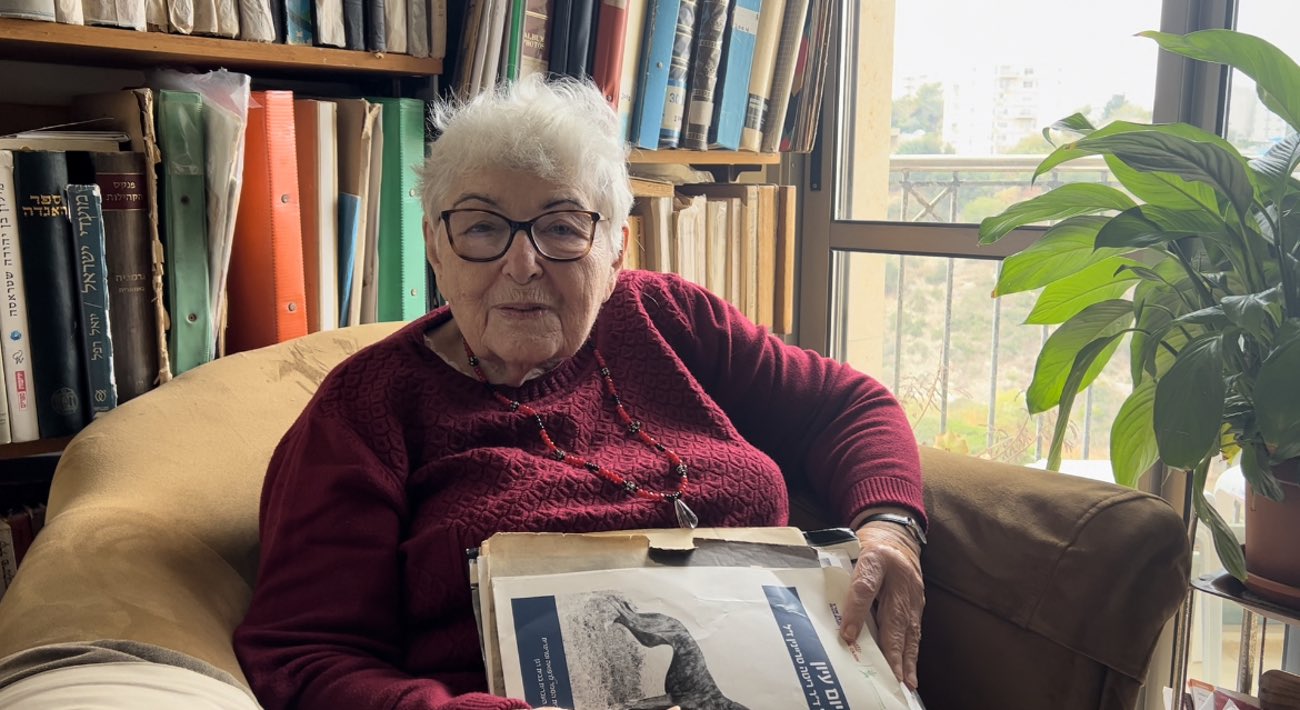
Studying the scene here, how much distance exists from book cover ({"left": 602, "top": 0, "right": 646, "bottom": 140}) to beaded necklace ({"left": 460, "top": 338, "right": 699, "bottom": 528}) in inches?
29.1

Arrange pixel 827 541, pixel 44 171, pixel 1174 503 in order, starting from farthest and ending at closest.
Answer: pixel 1174 503, pixel 44 171, pixel 827 541

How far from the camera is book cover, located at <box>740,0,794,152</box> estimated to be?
6.57 feet

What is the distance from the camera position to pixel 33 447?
4.14 ft

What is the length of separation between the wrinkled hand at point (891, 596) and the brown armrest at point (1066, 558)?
7cm

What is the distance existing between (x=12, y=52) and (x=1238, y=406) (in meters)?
1.59

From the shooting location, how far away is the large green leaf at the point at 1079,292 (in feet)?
4.24

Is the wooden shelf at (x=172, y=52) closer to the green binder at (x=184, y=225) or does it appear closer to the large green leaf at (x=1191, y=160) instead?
the green binder at (x=184, y=225)

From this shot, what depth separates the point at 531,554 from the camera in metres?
0.98

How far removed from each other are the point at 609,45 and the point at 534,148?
0.62 metres

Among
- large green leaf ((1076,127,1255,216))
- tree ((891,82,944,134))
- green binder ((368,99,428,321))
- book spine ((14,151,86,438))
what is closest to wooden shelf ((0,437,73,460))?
book spine ((14,151,86,438))

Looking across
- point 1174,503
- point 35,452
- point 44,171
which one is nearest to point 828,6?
point 1174,503

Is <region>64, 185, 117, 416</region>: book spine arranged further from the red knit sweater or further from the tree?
the tree

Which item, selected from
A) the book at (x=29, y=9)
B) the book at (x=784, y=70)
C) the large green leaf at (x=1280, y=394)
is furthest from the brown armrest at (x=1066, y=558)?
the book at (x=29, y=9)

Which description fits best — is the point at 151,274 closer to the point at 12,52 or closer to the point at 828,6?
the point at 12,52
